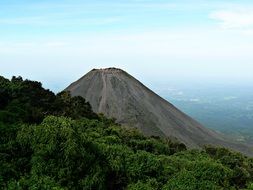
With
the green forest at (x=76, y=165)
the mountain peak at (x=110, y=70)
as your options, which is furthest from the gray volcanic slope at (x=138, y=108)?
the green forest at (x=76, y=165)

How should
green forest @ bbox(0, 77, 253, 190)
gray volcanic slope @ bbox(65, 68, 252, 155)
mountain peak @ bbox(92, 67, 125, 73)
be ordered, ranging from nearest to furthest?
green forest @ bbox(0, 77, 253, 190) < gray volcanic slope @ bbox(65, 68, 252, 155) < mountain peak @ bbox(92, 67, 125, 73)

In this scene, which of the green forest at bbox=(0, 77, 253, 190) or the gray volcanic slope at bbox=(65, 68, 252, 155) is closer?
the green forest at bbox=(0, 77, 253, 190)

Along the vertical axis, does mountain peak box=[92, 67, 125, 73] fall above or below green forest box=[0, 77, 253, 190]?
above

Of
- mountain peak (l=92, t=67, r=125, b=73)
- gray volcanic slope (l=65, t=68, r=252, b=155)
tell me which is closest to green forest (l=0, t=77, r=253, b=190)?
gray volcanic slope (l=65, t=68, r=252, b=155)

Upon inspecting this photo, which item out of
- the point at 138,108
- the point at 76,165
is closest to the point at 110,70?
the point at 138,108

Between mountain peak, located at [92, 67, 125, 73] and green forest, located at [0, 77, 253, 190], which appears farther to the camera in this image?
mountain peak, located at [92, 67, 125, 73]

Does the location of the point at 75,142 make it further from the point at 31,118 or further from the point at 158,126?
the point at 158,126

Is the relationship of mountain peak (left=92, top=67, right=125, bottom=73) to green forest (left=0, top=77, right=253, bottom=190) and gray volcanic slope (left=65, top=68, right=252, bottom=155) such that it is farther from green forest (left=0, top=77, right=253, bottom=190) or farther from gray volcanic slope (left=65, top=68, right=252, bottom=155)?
green forest (left=0, top=77, right=253, bottom=190)

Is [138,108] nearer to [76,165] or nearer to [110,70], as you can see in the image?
[110,70]

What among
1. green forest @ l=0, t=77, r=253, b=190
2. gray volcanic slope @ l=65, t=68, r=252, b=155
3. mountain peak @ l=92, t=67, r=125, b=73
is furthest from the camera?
mountain peak @ l=92, t=67, r=125, b=73
